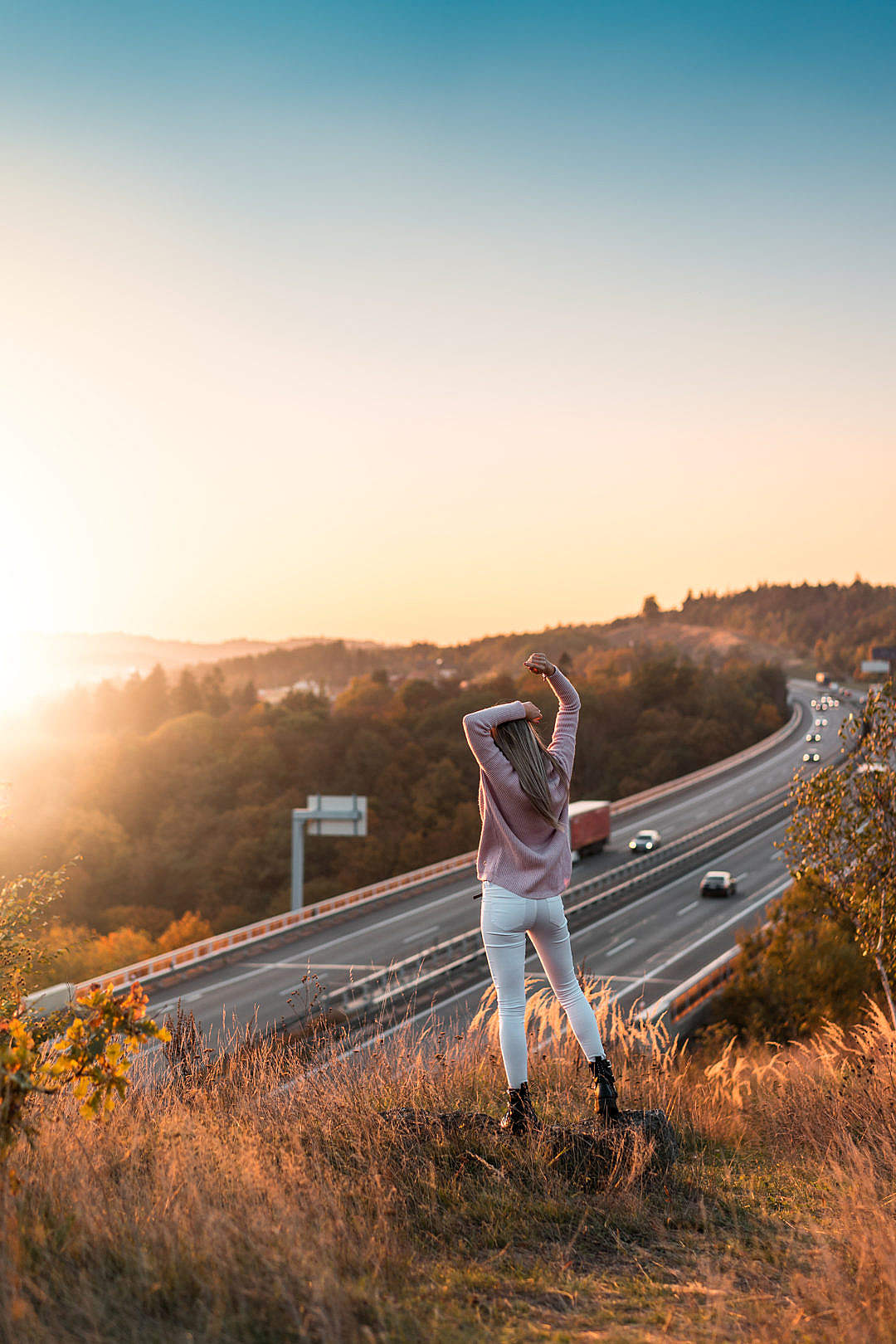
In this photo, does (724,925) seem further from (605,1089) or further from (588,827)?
(605,1089)

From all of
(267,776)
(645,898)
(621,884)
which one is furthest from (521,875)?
(267,776)

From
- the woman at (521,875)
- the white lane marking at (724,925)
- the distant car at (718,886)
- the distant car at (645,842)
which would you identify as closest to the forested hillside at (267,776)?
the distant car at (645,842)

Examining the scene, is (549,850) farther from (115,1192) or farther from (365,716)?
(365,716)

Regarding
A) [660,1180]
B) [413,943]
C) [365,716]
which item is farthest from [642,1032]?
[365,716]

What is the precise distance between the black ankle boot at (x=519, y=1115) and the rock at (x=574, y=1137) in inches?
1.7

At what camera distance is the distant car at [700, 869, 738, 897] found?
4006 centimetres

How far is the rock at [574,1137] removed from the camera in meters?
4.24

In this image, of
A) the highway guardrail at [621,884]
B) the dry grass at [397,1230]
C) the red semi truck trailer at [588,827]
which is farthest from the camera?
the red semi truck trailer at [588,827]

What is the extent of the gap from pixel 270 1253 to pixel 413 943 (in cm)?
3073

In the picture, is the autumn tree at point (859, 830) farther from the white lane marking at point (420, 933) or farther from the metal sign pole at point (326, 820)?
the metal sign pole at point (326, 820)

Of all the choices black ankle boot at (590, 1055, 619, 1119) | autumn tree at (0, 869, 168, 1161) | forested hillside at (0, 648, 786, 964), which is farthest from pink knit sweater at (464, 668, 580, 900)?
forested hillside at (0, 648, 786, 964)

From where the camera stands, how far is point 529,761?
4465mm

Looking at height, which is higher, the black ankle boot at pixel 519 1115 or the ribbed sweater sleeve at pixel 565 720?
the ribbed sweater sleeve at pixel 565 720

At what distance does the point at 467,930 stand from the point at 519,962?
30.6 m
